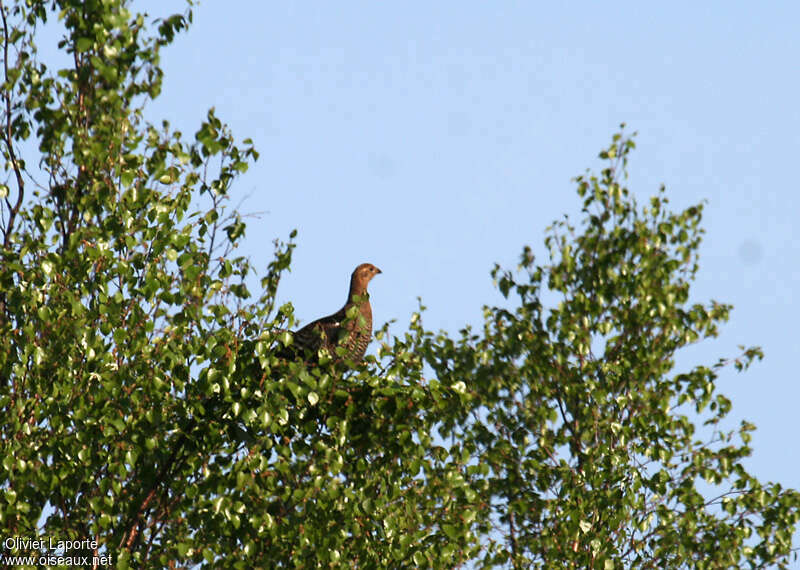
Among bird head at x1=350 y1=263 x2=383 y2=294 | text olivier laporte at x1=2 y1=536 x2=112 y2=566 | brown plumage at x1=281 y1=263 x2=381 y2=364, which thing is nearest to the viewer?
text olivier laporte at x1=2 y1=536 x2=112 y2=566

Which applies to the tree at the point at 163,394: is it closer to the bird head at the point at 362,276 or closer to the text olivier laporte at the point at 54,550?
the text olivier laporte at the point at 54,550

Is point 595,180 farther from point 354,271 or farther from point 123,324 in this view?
point 123,324

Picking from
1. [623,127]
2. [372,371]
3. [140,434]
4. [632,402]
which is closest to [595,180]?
[623,127]

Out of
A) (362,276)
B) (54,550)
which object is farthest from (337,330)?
(54,550)

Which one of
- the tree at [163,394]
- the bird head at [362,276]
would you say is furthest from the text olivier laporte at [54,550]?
the bird head at [362,276]

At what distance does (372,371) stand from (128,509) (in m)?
2.64

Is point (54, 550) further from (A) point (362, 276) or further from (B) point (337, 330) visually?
(A) point (362, 276)

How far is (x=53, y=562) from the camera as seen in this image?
1164cm

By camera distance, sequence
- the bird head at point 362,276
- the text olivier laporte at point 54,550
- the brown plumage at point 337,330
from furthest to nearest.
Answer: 1. the bird head at point 362,276
2. the brown plumage at point 337,330
3. the text olivier laporte at point 54,550

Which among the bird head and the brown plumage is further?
the bird head

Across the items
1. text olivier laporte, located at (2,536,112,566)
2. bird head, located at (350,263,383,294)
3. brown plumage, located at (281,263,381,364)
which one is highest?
bird head, located at (350,263,383,294)

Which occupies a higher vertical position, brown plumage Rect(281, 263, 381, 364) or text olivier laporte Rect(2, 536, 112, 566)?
brown plumage Rect(281, 263, 381, 364)

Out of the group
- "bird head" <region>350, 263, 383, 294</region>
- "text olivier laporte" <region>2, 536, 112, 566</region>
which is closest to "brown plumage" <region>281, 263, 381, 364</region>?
"bird head" <region>350, 263, 383, 294</region>

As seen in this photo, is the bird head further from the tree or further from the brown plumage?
the tree
